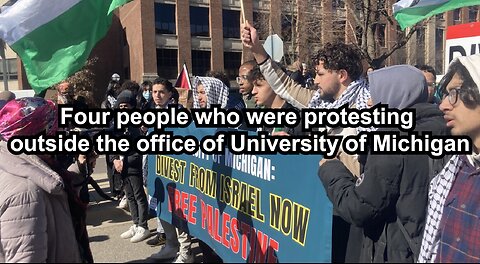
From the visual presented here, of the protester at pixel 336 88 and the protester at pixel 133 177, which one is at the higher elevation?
the protester at pixel 336 88

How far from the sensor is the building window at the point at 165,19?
106ft

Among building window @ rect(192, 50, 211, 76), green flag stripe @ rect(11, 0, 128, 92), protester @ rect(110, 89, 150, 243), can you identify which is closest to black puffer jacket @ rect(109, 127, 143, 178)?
protester @ rect(110, 89, 150, 243)

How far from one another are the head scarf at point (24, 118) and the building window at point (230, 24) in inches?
1300

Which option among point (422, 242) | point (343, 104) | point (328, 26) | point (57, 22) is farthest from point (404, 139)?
point (328, 26)

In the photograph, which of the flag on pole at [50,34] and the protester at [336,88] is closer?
the protester at [336,88]

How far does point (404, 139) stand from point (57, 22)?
3035mm

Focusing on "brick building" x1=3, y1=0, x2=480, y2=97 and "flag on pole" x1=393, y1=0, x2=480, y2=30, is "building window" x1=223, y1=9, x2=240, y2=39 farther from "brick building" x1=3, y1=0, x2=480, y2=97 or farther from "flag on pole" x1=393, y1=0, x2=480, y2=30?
"flag on pole" x1=393, y1=0, x2=480, y2=30

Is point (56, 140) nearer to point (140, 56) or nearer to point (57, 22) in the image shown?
point (57, 22)

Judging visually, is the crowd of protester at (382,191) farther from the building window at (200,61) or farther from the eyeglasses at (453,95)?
the building window at (200,61)

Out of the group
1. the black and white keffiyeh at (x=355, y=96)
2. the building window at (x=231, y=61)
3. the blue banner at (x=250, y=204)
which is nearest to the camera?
the blue banner at (x=250, y=204)

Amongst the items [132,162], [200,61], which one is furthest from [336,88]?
[200,61]

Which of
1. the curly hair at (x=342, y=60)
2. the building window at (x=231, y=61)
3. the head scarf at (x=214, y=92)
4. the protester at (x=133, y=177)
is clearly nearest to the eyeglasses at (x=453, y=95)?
the curly hair at (x=342, y=60)

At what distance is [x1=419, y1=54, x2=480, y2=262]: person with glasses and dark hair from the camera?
194 cm

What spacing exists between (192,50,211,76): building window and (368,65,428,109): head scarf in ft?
103
